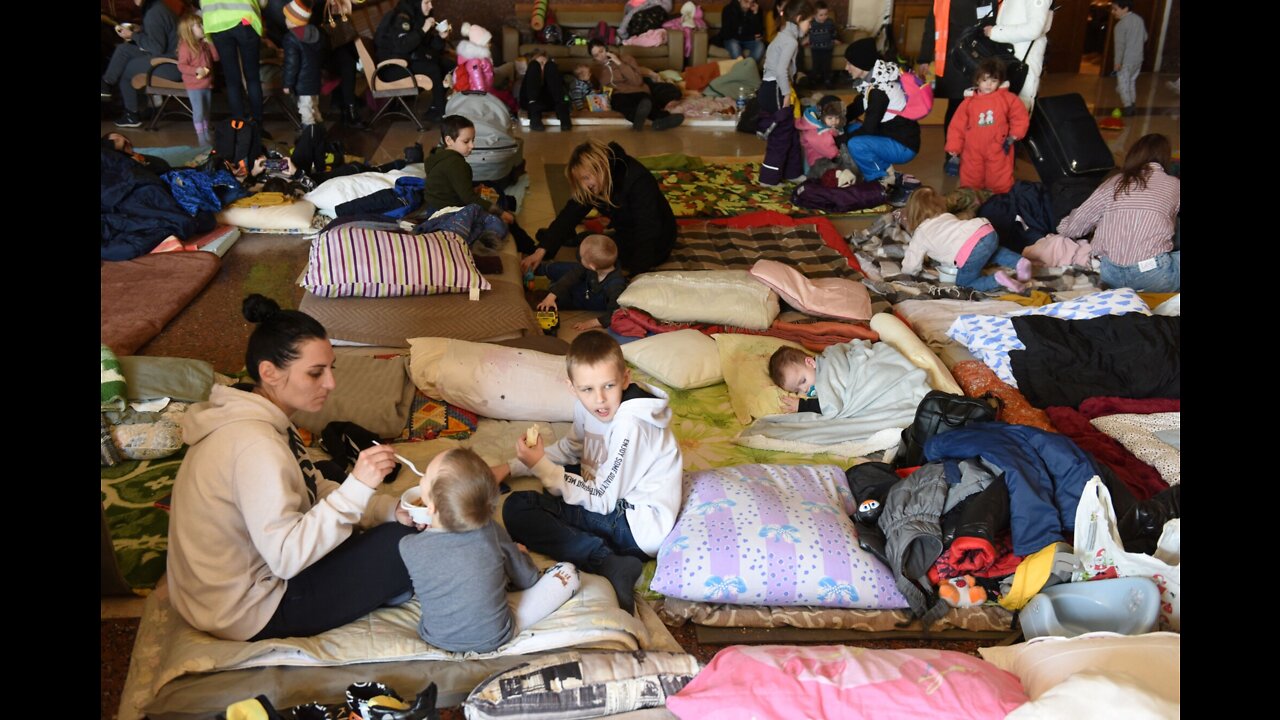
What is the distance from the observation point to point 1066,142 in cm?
627

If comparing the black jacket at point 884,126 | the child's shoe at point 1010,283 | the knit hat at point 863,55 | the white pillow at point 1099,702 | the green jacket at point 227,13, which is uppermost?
the green jacket at point 227,13

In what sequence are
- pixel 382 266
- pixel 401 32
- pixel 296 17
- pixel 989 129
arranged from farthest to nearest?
pixel 401 32 → pixel 296 17 → pixel 989 129 → pixel 382 266

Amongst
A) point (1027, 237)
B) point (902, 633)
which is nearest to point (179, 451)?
point (902, 633)

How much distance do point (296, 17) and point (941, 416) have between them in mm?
6131

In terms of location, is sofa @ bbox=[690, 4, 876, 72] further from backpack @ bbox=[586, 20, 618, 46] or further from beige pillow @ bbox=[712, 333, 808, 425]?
beige pillow @ bbox=[712, 333, 808, 425]

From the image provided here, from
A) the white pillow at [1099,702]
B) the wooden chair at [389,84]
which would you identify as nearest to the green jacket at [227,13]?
the wooden chair at [389,84]

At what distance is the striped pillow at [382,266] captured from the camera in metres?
4.30

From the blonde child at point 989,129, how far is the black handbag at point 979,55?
0.68 feet

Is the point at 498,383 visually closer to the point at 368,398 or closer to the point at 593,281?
the point at 368,398

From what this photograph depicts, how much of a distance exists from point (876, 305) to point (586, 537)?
2457 millimetres

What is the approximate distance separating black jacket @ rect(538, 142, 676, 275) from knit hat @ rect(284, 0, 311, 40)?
11.6 feet

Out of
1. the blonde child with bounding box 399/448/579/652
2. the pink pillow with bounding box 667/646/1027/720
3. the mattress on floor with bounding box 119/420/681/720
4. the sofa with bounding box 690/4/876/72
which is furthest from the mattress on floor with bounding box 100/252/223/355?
the sofa with bounding box 690/4/876/72

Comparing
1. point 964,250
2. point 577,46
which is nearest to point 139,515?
point 964,250

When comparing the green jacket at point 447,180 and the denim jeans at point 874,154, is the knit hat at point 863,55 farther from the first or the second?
the green jacket at point 447,180
